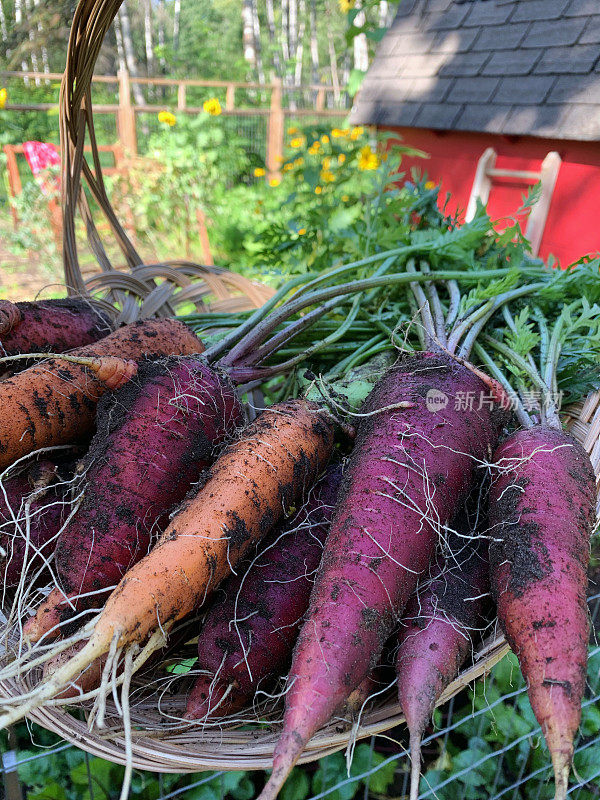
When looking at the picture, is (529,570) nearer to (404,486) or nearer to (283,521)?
(404,486)

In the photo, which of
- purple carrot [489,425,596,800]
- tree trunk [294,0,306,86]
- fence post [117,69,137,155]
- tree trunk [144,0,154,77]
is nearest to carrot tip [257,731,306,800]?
purple carrot [489,425,596,800]

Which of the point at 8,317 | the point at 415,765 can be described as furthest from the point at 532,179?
the point at 415,765

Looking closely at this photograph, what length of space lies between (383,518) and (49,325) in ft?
3.59

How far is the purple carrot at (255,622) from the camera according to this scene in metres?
1.03

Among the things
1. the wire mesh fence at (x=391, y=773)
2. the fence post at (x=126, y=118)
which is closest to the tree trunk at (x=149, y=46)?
the fence post at (x=126, y=118)

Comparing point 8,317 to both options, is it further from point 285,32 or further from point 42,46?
point 285,32

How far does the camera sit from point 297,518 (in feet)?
4.09

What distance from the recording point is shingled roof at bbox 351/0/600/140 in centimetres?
322

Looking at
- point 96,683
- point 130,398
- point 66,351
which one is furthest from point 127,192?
point 96,683

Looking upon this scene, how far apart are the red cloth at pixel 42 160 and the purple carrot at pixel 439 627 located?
5334mm

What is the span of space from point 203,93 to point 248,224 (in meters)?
8.09

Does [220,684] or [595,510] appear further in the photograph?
[595,510]

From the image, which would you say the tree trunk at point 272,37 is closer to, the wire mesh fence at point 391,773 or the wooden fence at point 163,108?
the wooden fence at point 163,108

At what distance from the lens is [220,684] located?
3.42 feet
